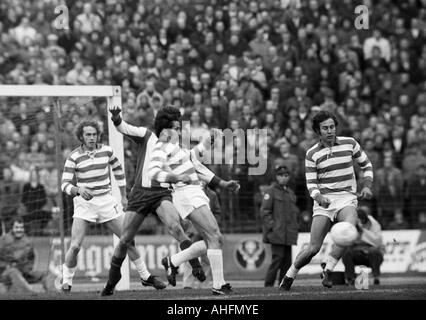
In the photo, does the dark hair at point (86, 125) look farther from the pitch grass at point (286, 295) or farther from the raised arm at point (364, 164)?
the raised arm at point (364, 164)

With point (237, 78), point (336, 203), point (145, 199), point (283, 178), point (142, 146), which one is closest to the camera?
point (145, 199)

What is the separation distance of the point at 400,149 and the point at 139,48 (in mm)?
6163

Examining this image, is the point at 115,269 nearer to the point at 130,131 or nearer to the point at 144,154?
the point at 144,154

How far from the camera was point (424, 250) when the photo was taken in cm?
2312

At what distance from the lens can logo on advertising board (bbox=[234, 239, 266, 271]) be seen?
22.7 metres

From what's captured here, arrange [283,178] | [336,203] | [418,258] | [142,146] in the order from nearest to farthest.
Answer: [336,203] → [142,146] → [283,178] → [418,258]

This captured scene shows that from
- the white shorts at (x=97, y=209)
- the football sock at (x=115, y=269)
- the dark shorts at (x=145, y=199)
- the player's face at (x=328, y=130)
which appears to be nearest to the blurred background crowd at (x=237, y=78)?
the white shorts at (x=97, y=209)

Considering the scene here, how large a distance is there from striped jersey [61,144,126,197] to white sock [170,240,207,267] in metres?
1.97

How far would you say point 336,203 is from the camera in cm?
1552

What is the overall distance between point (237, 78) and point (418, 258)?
531 cm

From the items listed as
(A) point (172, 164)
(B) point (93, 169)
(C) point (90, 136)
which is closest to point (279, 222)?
(B) point (93, 169)

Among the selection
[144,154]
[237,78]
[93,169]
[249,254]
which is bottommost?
[249,254]

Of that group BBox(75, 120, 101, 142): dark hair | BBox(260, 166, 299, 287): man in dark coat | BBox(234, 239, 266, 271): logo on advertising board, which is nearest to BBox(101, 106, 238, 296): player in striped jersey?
BBox(75, 120, 101, 142): dark hair
